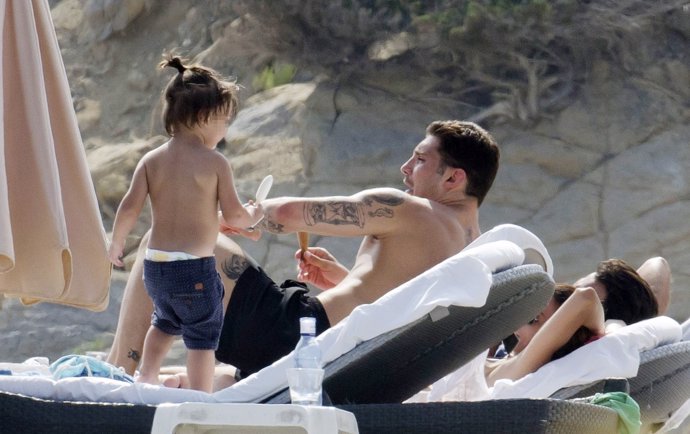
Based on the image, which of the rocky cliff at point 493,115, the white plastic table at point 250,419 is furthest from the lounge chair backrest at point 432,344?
the rocky cliff at point 493,115

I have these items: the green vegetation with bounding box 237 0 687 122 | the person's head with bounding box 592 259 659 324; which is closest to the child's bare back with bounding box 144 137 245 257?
the person's head with bounding box 592 259 659 324

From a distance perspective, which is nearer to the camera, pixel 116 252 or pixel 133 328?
pixel 116 252

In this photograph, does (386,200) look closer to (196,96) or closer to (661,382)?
(196,96)

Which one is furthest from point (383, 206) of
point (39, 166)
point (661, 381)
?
point (39, 166)

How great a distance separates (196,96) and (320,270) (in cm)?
124

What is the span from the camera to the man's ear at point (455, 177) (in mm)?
4828

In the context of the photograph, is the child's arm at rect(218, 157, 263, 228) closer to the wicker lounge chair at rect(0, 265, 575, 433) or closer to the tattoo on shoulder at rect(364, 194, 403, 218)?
the tattoo on shoulder at rect(364, 194, 403, 218)

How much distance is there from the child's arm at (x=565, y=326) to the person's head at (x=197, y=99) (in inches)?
55.1

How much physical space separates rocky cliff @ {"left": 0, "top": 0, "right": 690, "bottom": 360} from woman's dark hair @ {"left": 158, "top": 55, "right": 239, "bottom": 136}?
5191 millimetres

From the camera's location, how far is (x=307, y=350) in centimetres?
299

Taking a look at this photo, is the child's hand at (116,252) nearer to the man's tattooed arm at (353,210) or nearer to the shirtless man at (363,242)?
the shirtless man at (363,242)

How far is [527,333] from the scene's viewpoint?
4.79 meters

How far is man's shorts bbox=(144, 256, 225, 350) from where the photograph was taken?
456cm

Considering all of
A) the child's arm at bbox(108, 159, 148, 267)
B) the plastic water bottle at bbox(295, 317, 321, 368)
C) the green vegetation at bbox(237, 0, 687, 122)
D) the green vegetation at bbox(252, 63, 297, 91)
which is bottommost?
the green vegetation at bbox(252, 63, 297, 91)
